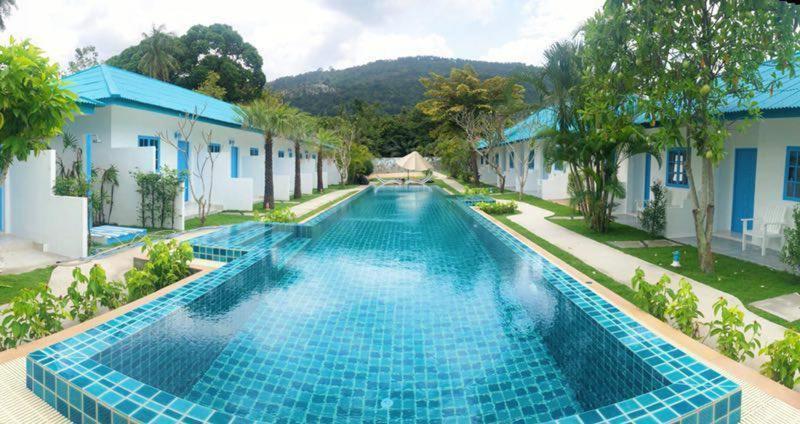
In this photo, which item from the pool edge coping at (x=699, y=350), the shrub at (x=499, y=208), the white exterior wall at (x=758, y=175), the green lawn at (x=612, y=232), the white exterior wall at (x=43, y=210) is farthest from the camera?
the shrub at (x=499, y=208)

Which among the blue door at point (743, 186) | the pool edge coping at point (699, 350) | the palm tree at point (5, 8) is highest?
the palm tree at point (5, 8)

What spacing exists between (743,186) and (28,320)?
42.3 feet

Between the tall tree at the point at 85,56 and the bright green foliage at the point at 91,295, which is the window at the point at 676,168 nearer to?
the bright green foliage at the point at 91,295

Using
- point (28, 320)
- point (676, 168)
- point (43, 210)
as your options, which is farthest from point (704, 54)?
point (43, 210)

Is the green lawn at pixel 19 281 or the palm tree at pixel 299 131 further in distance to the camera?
the palm tree at pixel 299 131

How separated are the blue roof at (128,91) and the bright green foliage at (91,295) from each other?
6.67m

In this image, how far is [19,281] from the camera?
7055 mm

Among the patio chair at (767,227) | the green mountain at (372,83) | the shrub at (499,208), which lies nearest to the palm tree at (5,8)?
the shrub at (499,208)

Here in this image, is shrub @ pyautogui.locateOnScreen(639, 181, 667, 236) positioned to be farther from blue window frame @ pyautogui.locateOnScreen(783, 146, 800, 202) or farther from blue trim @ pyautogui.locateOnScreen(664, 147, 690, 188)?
blue trim @ pyautogui.locateOnScreen(664, 147, 690, 188)

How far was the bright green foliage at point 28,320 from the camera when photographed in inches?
184

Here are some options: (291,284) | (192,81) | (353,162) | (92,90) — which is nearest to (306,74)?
(192,81)

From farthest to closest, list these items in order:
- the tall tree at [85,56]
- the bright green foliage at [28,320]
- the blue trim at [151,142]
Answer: the tall tree at [85,56], the blue trim at [151,142], the bright green foliage at [28,320]

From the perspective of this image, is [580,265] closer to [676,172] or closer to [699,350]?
[699,350]

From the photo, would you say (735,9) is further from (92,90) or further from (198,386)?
(92,90)
